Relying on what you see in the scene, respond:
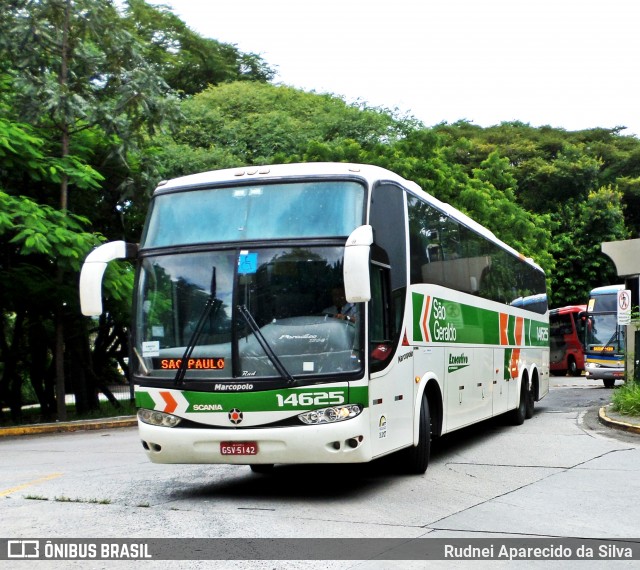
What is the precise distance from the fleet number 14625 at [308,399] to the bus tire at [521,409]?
374 inches

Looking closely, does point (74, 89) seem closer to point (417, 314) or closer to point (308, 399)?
point (417, 314)

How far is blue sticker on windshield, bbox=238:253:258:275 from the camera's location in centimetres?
971

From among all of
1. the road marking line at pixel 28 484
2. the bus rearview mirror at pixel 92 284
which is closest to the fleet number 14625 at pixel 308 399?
the bus rearview mirror at pixel 92 284

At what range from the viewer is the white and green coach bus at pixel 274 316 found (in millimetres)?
9414

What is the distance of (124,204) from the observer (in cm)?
2403

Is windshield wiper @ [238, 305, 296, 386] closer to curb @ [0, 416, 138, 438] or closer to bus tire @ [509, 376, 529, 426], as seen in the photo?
bus tire @ [509, 376, 529, 426]

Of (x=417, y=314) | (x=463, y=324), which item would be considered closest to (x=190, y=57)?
(x=463, y=324)

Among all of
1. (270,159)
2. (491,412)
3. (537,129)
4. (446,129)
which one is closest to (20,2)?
(491,412)

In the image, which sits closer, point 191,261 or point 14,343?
point 191,261

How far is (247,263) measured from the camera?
973cm

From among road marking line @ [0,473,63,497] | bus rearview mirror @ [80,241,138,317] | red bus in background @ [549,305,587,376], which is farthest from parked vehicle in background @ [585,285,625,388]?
bus rearview mirror @ [80,241,138,317]

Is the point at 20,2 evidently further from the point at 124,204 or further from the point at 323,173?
the point at 323,173

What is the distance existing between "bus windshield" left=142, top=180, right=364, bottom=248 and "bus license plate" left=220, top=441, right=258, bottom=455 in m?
1.99

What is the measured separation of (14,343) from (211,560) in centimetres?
2125
